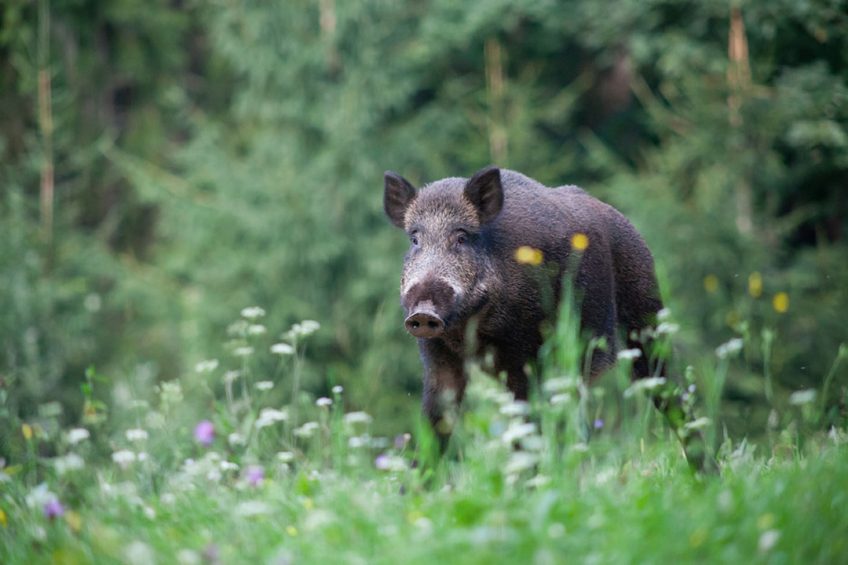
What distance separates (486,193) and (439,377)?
0.99 m

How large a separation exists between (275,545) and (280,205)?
46.9ft

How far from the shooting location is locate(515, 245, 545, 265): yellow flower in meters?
5.61

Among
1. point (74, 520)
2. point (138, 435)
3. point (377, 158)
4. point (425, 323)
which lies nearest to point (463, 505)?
point (74, 520)

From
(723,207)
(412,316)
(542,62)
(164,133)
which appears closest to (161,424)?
(412,316)

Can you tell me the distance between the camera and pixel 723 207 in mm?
15180

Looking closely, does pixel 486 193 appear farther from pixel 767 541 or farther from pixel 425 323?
pixel 767 541

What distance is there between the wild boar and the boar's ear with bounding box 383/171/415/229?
5.1 inches

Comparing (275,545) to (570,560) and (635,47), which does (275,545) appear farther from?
(635,47)

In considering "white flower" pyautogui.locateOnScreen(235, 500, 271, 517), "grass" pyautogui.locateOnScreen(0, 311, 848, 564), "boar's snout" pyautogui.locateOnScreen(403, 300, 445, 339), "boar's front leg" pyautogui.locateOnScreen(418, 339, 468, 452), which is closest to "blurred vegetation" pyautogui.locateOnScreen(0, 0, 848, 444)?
"boar's front leg" pyautogui.locateOnScreen(418, 339, 468, 452)

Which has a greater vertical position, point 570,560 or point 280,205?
point 570,560

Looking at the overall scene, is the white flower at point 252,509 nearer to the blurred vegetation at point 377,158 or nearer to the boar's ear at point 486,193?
the boar's ear at point 486,193

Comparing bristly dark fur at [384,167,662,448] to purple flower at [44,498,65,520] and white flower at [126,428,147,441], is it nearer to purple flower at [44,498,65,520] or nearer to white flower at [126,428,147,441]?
white flower at [126,428,147,441]

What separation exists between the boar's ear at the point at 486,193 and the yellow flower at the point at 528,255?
244 millimetres

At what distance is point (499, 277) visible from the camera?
230 inches
